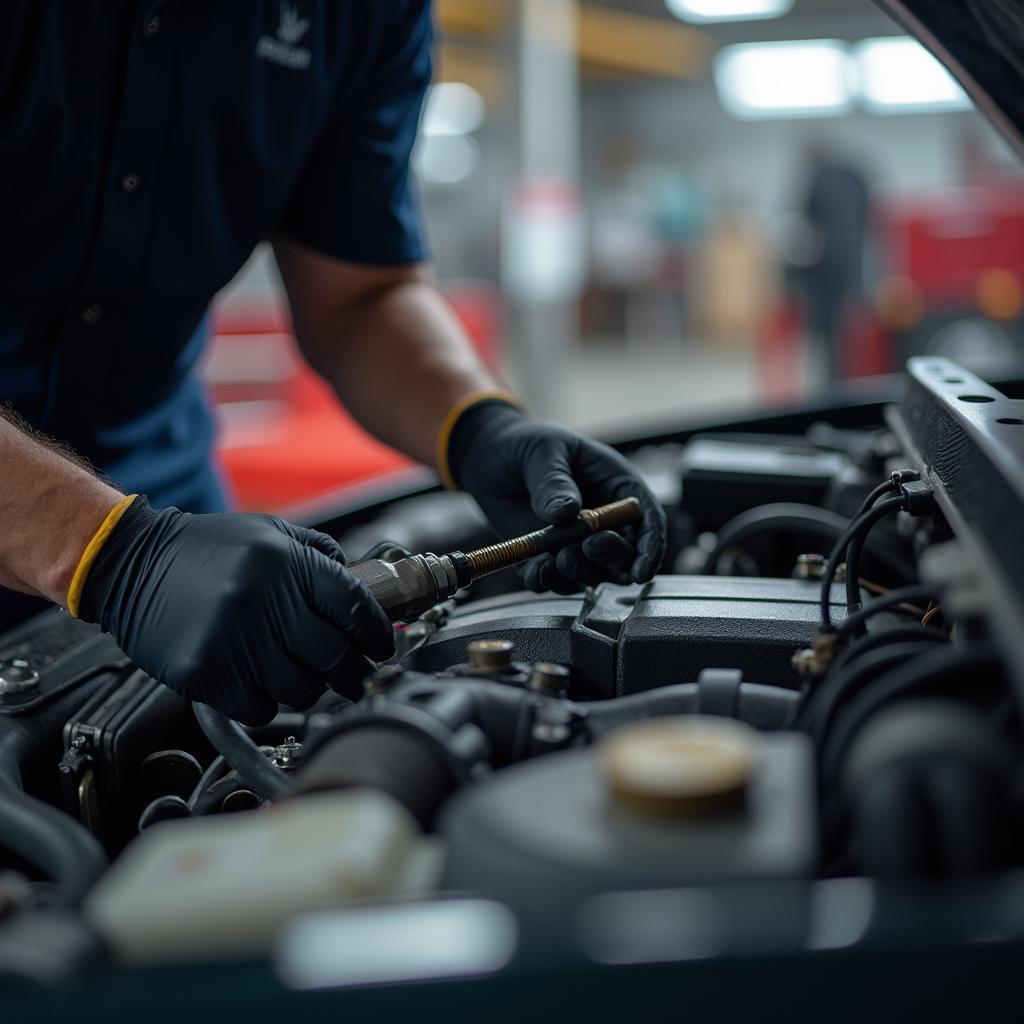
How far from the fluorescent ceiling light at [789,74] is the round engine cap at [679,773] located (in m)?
11.9

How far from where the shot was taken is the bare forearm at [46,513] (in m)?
0.90

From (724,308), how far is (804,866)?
1315cm

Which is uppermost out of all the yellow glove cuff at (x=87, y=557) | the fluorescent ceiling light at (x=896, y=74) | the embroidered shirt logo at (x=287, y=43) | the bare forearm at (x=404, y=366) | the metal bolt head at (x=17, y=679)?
the fluorescent ceiling light at (x=896, y=74)

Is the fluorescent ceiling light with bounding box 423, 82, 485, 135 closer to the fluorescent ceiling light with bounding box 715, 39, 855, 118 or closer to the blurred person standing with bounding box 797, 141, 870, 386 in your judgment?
the fluorescent ceiling light with bounding box 715, 39, 855, 118

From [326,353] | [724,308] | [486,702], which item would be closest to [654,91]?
→ [724,308]

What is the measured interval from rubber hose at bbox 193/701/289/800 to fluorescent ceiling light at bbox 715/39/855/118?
38.4 ft

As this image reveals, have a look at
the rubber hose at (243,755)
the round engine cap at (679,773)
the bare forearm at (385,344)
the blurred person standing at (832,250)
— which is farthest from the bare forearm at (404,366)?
the blurred person standing at (832,250)

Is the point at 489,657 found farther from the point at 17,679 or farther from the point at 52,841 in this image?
the point at 17,679

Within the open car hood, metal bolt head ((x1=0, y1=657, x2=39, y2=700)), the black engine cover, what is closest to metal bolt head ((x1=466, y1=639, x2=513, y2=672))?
the black engine cover

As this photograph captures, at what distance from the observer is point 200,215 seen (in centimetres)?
134

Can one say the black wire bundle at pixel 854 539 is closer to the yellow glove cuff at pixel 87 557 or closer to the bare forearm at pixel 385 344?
the yellow glove cuff at pixel 87 557

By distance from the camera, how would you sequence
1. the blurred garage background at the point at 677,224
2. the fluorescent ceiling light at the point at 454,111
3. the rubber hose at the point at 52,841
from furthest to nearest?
the fluorescent ceiling light at the point at 454,111 → the blurred garage background at the point at 677,224 → the rubber hose at the point at 52,841

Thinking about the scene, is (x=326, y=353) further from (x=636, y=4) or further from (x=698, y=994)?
(x=636, y=4)

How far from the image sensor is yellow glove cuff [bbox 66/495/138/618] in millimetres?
877
